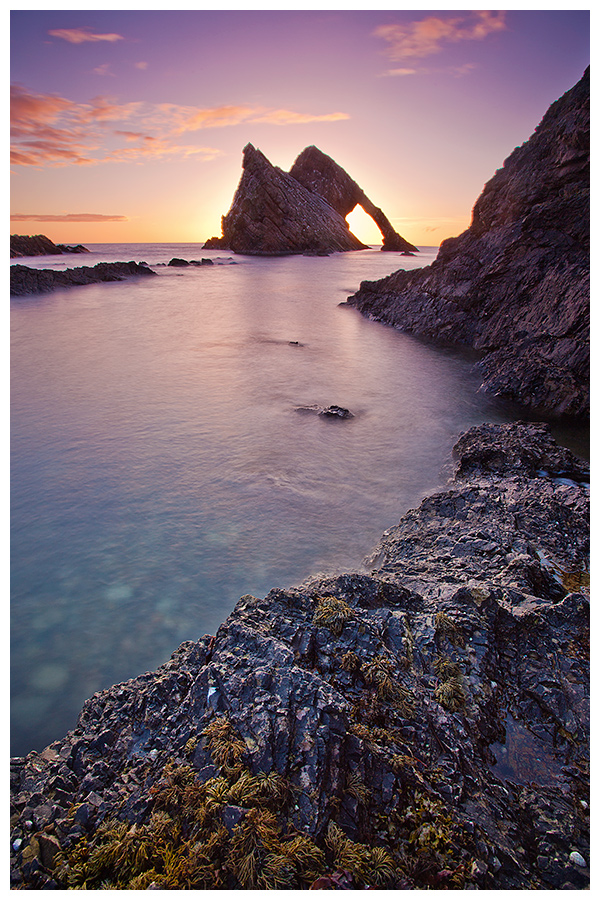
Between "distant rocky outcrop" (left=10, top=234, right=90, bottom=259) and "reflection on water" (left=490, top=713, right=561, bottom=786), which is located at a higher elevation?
"distant rocky outcrop" (left=10, top=234, right=90, bottom=259)

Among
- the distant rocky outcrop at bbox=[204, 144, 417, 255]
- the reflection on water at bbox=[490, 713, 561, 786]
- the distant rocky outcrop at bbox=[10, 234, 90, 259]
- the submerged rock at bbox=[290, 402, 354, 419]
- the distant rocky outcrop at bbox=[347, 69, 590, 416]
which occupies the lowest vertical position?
the reflection on water at bbox=[490, 713, 561, 786]

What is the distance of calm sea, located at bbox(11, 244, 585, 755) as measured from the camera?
458 cm

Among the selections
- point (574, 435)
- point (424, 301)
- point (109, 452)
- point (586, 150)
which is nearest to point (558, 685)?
point (574, 435)

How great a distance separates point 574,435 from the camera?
8.89 metres

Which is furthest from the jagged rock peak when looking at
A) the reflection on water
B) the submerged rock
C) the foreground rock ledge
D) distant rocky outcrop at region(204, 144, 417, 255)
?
the reflection on water

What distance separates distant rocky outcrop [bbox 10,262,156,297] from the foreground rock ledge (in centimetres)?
3370

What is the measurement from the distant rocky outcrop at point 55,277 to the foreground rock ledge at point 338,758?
3370 centimetres

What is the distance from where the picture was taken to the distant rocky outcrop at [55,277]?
2969cm

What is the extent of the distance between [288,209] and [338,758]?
86.8 meters

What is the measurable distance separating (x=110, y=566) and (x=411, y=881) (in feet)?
15.0

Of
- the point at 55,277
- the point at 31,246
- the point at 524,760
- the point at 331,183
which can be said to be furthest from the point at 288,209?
the point at 524,760

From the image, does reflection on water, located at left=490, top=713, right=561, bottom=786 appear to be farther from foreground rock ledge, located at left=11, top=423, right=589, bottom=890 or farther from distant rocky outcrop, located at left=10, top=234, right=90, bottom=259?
distant rocky outcrop, located at left=10, top=234, right=90, bottom=259

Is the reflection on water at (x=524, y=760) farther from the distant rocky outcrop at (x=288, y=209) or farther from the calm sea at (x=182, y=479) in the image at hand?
the distant rocky outcrop at (x=288, y=209)

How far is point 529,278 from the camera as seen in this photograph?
47.3ft
